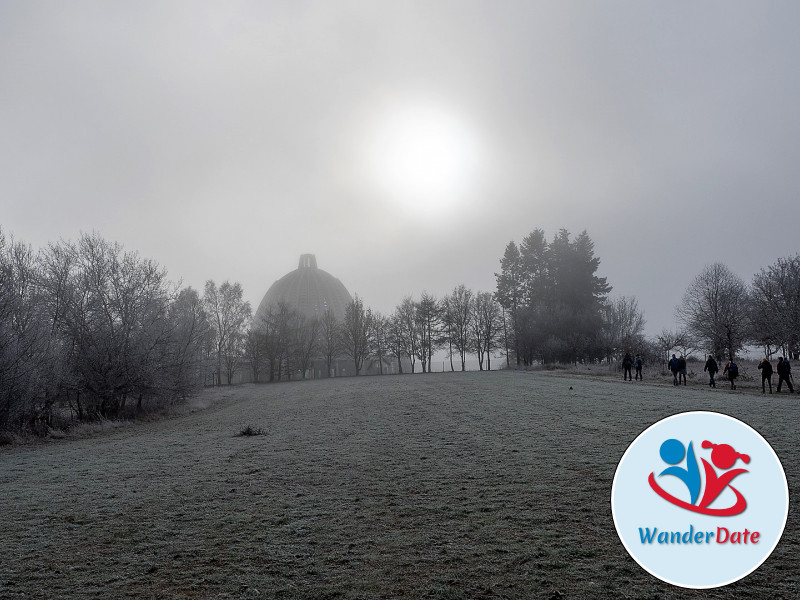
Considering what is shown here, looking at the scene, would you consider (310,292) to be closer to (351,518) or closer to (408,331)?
(408,331)

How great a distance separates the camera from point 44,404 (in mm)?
25578

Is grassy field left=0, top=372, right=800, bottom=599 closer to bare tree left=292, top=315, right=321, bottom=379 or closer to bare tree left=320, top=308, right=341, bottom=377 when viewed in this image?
bare tree left=292, top=315, right=321, bottom=379

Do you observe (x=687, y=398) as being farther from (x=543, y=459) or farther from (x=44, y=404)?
(x=44, y=404)

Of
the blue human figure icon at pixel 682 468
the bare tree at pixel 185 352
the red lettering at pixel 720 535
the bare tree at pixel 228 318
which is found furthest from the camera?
the bare tree at pixel 228 318

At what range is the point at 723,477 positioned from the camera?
4.14m

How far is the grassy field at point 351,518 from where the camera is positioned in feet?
17.9

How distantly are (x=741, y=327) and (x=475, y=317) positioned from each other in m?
40.6

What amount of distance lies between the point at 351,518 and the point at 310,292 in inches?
5482

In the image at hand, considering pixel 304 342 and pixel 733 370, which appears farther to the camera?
pixel 304 342

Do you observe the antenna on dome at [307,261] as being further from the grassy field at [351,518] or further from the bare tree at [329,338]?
the grassy field at [351,518]

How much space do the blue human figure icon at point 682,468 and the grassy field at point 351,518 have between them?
1.53m

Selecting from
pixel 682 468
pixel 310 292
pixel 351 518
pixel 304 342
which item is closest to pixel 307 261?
pixel 310 292

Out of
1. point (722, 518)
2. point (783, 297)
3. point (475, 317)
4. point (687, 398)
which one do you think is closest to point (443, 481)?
point (722, 518)

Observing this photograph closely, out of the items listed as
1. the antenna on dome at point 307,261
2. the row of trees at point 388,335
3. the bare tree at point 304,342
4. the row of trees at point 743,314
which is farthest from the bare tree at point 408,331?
the antenna on dome at point 307,261
